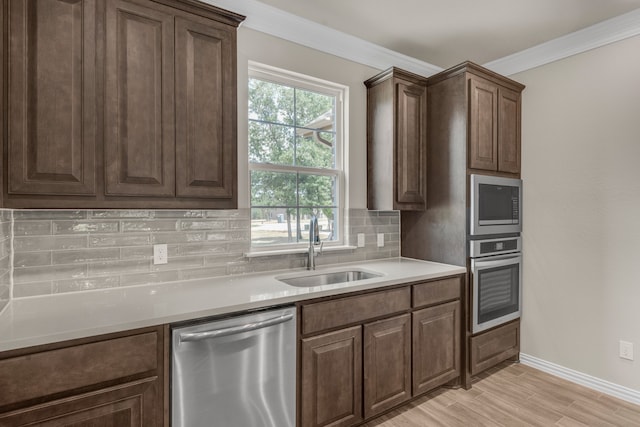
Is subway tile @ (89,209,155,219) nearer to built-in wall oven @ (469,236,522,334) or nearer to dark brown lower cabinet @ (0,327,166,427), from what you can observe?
dark brown lower cabinet @ (0,327,166,427)

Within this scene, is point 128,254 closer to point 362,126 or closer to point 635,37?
point 362,126

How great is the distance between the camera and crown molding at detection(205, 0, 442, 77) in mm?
2303

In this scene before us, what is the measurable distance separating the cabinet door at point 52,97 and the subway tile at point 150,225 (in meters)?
0.42

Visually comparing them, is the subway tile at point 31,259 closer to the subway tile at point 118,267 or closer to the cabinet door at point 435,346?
the subway tile at point 118,267

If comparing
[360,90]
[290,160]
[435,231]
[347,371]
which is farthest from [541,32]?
[347,371]

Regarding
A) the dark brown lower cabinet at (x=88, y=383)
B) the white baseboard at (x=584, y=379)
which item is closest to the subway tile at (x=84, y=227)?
the dark brown lower cabinet at (x=88, y=383)

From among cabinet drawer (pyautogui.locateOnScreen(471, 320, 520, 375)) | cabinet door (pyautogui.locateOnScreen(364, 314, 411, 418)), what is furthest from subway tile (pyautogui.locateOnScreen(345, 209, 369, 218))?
cabinet drawer (pyautogui.locateOnScreen(471, 320, 520, 375))

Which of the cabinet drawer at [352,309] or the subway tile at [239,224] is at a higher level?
the subway tile at [239,224]

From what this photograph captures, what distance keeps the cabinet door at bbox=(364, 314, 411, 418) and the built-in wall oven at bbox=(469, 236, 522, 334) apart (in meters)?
0.72

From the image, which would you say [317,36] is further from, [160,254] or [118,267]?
[118,267]

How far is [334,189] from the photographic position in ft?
9.36

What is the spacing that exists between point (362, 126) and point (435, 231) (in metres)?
1.08

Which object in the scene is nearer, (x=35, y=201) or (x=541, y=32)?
(x=35, y=201)

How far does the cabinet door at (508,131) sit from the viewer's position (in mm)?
2895
